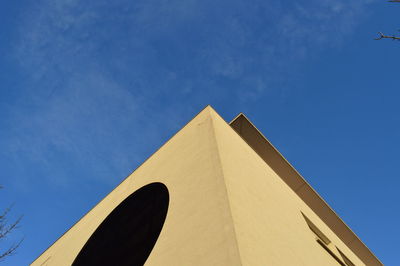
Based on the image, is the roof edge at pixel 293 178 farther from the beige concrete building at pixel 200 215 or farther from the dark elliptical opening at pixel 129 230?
the dark elliptical opening at pixel 129 230

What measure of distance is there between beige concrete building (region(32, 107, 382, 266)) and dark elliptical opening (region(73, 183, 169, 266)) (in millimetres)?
17

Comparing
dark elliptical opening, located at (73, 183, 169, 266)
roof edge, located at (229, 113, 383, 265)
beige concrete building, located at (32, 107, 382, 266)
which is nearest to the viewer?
beige concrete building, located at (32, 107, 382, 266)

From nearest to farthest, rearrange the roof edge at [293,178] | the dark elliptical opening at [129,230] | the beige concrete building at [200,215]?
the beige concrete building at [200,215] < the dark elliptical opening at [129,230] < the roof edge at [293,178]

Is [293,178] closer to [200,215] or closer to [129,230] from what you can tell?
[129,230]

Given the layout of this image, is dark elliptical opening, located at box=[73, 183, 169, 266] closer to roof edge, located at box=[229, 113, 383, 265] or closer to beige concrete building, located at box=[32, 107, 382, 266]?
beige concrete building, located at box=[32, 107, 382, 266]

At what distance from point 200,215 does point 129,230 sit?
104 inches

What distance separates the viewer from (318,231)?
6.13 meters

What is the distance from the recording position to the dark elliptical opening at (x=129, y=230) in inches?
176

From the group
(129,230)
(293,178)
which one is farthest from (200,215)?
(293,178)

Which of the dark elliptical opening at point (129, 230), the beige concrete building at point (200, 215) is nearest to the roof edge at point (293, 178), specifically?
the beige concrete building at point (200, 215)

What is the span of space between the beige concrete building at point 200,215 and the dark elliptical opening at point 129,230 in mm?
17

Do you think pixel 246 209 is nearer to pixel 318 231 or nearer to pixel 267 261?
pixel 267 261

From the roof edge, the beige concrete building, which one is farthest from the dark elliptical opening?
the roof edge

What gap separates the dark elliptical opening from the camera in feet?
14.7
